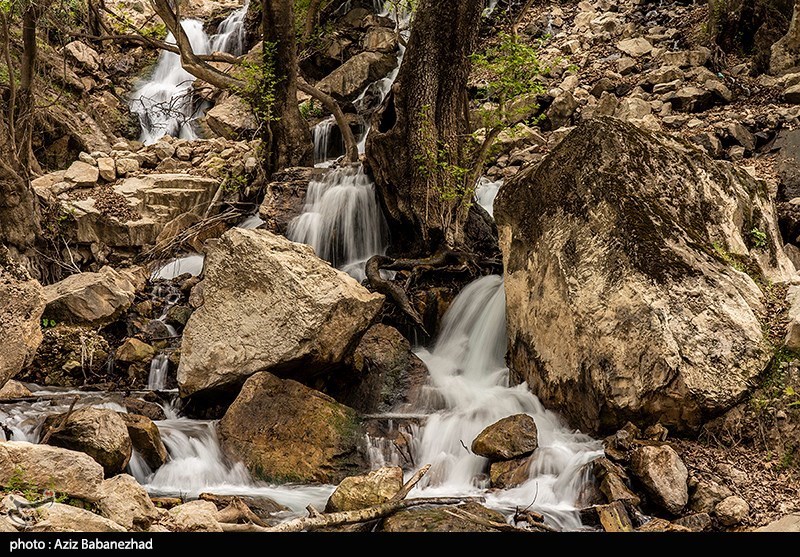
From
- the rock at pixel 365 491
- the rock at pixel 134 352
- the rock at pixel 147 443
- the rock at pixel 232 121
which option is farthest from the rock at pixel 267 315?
the rock at pixel 232 121

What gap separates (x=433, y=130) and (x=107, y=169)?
590 cm

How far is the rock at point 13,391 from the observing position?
6.16m

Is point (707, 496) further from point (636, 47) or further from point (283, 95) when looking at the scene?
point (636, 47)

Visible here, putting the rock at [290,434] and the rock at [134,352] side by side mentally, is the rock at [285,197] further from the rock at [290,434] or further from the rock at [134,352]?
the rock at [290,434]

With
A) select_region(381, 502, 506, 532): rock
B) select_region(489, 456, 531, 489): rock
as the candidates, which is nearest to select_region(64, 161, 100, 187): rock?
select_region(489, 456, 531, 489): rock

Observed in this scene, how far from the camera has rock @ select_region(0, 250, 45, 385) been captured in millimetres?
5500

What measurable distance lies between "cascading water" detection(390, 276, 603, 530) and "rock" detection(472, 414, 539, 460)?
9 centimetres

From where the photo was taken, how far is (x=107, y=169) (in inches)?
446

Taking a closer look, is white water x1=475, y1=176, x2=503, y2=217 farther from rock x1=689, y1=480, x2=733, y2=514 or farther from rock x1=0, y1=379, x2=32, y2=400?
rock x1=0, y1=379, x2=32, y2=400

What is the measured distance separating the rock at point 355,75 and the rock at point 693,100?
20.8 ft

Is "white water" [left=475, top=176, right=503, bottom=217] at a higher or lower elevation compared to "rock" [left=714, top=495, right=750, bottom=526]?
higher

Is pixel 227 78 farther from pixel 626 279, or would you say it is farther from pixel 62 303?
pixel 626 279

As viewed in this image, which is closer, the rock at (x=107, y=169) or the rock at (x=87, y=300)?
the rock at (x=87, y=300)
